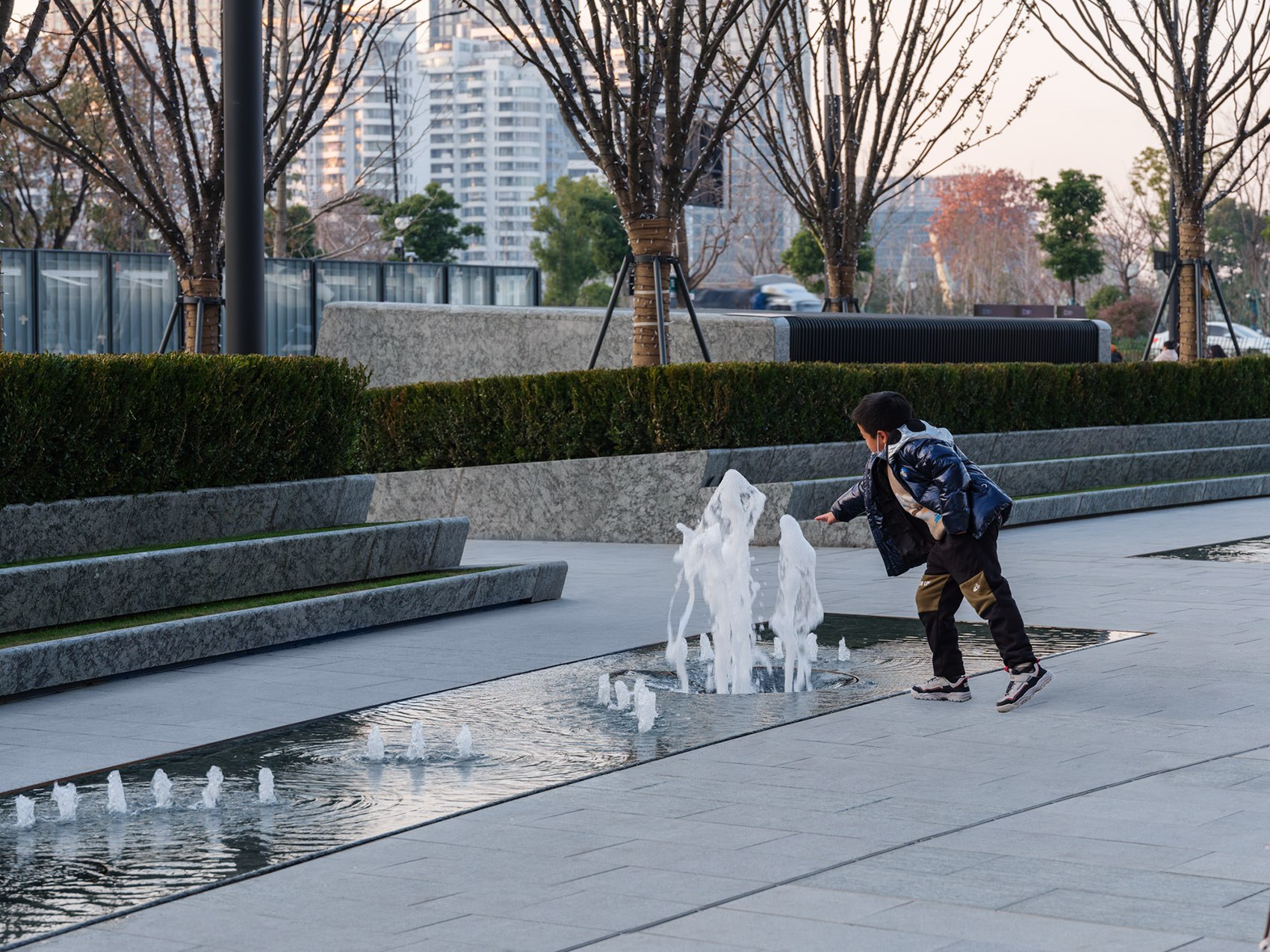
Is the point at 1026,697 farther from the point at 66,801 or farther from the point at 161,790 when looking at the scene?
the point at 66,801

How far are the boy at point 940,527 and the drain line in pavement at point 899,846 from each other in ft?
3.96

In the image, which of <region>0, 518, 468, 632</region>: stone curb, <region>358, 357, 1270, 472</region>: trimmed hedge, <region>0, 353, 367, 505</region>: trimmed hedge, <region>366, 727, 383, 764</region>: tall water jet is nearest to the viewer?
<region>366, 727, 383, 764</region>: tall water jet

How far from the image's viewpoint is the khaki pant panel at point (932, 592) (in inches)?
290

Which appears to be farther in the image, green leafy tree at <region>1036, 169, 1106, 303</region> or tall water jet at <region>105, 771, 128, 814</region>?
green leafy tree at <region>1036, 169, 1106, 303</region>

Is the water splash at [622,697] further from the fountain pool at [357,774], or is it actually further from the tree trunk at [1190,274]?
the tree trunk at [1190,274]

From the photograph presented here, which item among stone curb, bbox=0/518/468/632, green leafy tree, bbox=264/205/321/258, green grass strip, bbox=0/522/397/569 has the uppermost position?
green leafy tree, bbox=264/205/321/258

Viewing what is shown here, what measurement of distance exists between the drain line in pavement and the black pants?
124 centimetres

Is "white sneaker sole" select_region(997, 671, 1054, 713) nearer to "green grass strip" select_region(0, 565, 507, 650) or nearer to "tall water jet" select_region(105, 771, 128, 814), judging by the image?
"tall water jet" select_region(105, 771, 128, 814)

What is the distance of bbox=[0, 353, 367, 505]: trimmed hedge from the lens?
875 cm

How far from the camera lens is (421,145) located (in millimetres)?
197625

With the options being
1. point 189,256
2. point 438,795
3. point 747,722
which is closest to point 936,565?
point 747,722

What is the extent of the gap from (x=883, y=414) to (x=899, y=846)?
2609 mm

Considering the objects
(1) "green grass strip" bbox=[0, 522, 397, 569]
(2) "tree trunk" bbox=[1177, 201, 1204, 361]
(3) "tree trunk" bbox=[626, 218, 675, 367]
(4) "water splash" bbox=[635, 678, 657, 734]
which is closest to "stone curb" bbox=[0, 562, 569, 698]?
(1) "green grass strip" bbox=[0, 522, 397, 569]

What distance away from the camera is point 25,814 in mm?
5434
